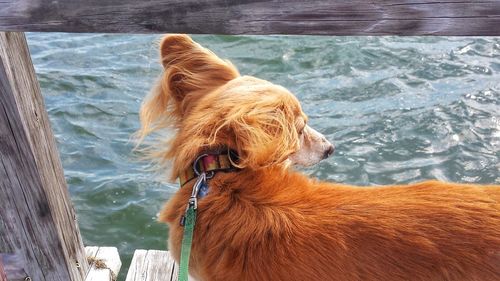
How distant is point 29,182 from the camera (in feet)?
7.98

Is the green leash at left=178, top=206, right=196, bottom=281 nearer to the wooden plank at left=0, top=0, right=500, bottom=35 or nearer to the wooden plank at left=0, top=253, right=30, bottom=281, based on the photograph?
the wooden plank at left=0, top=0, right=500, bottom=35

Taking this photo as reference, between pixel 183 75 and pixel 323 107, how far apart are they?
3814 millimetres

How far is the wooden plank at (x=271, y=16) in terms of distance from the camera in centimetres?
164

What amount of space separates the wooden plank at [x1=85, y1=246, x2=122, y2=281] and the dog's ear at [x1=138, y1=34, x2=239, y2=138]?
4.17ft

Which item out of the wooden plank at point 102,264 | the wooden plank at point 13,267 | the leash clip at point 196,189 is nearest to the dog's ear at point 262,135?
the leash clip at point 196,189

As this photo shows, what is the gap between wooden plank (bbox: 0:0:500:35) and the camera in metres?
1.64

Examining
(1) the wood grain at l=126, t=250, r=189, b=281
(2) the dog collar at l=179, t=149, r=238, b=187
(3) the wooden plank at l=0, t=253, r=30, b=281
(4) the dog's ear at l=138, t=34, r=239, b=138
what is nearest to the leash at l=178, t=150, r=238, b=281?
(2) the dog collar at l=179, t=149, r=238, b=187

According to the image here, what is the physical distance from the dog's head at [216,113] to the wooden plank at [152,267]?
120 cm

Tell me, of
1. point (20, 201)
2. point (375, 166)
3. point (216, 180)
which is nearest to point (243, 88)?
point (216, 180)

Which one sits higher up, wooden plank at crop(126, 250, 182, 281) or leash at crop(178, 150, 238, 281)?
leash at crop(178, 150, 238, 281)

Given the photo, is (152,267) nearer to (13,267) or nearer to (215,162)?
(13,267)

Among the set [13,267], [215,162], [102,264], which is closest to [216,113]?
[215,162]

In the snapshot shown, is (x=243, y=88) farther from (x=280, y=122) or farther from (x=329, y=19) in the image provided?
(x=329, y=19)

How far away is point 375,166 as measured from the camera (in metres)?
5.42
